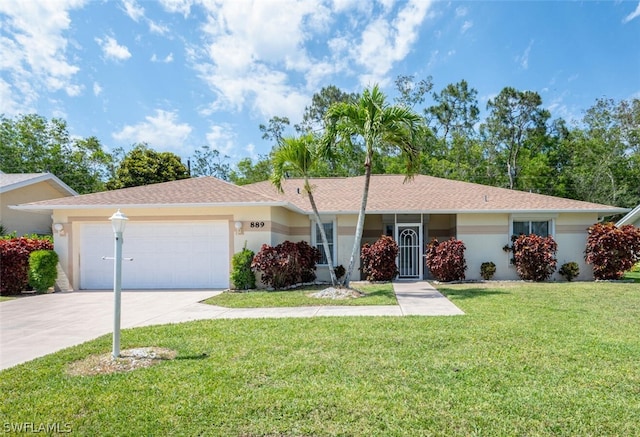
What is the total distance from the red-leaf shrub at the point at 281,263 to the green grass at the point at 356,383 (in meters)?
5.42

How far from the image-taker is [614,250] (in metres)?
14.5

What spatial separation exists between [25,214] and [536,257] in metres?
21.8

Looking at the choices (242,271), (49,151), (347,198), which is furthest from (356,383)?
(49,151)

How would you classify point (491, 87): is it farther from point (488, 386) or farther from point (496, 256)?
point (488, 386)

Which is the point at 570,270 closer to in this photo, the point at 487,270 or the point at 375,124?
the point at 487,270

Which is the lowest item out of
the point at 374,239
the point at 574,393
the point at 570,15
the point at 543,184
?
the point at 574,393

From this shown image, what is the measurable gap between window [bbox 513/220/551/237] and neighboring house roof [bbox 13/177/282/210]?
955cm

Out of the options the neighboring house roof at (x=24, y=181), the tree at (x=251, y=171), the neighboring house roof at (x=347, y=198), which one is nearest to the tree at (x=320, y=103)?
the tree at (x=251, y=171)

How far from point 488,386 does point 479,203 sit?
12.5 metres

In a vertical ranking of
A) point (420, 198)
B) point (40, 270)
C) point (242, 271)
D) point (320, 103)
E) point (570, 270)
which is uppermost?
point (320, 103)

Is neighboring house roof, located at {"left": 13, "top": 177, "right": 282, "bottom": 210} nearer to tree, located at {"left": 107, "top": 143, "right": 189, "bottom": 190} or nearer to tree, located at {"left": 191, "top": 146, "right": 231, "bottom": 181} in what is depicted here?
tree, located at {"left": 107, "top": 143, "right": 189, "bottom": 190}

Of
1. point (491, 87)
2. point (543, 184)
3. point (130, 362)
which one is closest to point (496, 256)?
point (130, 362)

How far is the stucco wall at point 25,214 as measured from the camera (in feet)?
57.1

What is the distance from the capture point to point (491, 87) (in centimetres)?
3506
